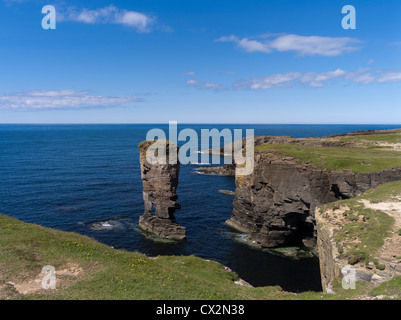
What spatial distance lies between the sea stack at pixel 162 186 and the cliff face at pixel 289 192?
561 inches

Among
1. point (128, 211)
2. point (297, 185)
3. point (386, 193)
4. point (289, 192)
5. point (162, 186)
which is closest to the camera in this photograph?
point (386, 193)

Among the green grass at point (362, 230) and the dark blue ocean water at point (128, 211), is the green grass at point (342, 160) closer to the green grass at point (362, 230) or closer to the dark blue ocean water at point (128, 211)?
the green grass at point (362, 230)

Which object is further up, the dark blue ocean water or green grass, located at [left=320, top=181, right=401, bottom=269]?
green grass, located at [left=320, top=181, right=401, bottom=269]

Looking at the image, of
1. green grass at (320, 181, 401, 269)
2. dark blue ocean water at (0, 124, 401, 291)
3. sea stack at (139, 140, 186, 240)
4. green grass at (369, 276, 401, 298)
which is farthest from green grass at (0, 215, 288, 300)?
sea stack at (139, 140, 186, 240)

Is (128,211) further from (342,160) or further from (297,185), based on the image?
(342,160)

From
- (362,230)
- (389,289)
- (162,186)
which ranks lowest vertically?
(389,289)

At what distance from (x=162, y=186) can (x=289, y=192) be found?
2386 centimetres

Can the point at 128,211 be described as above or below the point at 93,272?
below

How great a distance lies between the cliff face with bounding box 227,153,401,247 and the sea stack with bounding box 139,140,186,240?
46.8 feet

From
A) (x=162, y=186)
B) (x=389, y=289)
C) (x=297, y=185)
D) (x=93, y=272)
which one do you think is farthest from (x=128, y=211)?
(x=389, y=289)

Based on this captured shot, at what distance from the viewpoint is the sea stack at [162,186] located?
5450 centimetres

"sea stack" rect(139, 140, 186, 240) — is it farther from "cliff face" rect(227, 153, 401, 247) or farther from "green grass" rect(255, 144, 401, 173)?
"green grass" rect(255, 144, 401, 173)

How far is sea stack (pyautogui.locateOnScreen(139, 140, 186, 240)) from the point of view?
2146 inches

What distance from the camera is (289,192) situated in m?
47.3
